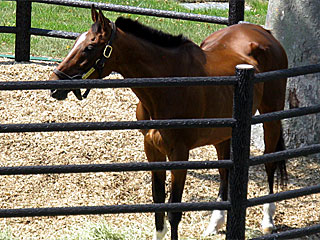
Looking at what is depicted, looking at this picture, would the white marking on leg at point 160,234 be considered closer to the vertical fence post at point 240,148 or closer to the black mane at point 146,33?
the vertical fence post at point 240,148

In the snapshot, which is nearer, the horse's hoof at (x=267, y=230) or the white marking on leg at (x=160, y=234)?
the white marking on leg at (x=160, y=234)

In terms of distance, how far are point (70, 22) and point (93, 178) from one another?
18.9ft

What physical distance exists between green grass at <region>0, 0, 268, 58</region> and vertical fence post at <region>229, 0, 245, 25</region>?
2.80 meters

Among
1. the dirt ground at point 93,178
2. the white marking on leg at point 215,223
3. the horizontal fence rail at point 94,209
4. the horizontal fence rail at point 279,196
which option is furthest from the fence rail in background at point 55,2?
the horizontal fence rail at point 94,209

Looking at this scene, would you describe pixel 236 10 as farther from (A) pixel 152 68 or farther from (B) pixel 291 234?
(B) pixel 291 234

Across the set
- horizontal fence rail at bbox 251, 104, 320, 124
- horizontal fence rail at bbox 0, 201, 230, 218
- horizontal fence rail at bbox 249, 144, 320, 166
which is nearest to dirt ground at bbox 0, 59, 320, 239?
horizontal fence rail at bbox 0, 201, 230, 218

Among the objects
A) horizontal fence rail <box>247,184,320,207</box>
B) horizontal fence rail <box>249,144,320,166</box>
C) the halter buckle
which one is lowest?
horizontal fence rail <box>247,184,320,207</box>

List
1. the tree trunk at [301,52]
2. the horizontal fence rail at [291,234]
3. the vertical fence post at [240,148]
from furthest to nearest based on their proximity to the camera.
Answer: the tree trunk at [301,52] → the horizontal fence rail at [291,234] → the vertical fence post at [240,148]

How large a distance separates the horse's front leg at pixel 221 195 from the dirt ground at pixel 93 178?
0.08 m

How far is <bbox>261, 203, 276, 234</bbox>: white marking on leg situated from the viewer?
5.29 metres

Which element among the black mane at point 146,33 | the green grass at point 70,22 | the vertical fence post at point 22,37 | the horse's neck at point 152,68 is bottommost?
the green grass at point 70,22

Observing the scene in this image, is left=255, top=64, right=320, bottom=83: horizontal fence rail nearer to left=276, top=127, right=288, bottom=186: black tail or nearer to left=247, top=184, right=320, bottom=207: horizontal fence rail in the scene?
left=247, top=184, right=320, bottom=207: horizontal fence rail

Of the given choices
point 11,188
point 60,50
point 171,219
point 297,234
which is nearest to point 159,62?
point 171,219

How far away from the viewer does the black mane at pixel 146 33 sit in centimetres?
456
